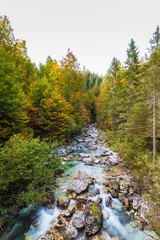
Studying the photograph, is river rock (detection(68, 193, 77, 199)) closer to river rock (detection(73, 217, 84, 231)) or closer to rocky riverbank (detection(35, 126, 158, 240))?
rocky riverbank (detection(35, 126, 158, 240))

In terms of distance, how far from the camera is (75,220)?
4.52 m

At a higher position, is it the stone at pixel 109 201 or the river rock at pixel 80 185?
the river rock at pixel 80 185

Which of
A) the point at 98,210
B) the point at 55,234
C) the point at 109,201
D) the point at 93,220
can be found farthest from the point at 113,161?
the point at 55,234

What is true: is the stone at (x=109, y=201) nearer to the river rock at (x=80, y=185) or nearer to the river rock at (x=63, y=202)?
the river rock at (x=80, y=185)

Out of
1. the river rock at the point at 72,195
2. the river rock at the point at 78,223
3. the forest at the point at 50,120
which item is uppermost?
the forest at the point at 50,120

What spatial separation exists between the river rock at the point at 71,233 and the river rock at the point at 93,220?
476mm

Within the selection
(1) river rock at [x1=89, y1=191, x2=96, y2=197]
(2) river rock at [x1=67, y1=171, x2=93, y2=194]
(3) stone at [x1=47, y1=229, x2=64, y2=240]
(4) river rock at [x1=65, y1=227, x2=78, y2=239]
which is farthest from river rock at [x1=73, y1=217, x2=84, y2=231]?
(1) river rock at [x1=89, y1=191, x2=96, y2=197]

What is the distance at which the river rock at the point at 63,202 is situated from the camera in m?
5.38

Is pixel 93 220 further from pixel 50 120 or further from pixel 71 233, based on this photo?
pixel 50 120

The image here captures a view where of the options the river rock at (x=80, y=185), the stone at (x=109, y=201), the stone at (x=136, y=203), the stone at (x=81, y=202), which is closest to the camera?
the stone at (x=136, y=203)

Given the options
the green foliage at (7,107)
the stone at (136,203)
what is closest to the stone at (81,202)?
the stone at (136,203)

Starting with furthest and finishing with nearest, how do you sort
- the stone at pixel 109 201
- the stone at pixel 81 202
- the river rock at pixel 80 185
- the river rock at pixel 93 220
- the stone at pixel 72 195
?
the river rock at pixel 80 185 < the stone at pixel 72 195 < the stone at pixel 109 201 < the stone at pixel 81 202 < the river rock at pixel 93 220

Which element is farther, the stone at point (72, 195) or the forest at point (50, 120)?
the stone at point (72, 195)

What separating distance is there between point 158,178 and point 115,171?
16.6ft
